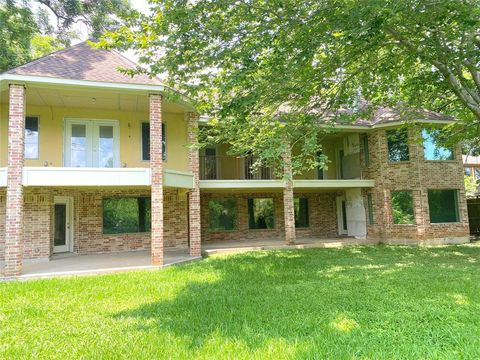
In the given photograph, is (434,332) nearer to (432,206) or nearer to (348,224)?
(432,206)

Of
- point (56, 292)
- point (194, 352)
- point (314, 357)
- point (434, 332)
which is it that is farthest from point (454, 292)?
point (56, 292)

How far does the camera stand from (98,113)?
13414mm

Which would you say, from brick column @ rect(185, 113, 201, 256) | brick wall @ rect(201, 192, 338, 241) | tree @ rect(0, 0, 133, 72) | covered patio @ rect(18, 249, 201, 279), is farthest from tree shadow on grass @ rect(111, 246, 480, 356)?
tree @ rect(0, 0, 133, 72)

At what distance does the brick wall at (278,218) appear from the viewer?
17.2 meters

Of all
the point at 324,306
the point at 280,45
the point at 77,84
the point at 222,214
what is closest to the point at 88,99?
the point at 77,84

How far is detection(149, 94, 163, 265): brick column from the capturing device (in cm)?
1080

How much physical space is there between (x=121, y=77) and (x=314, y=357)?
32.5 feet

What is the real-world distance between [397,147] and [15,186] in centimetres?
1511

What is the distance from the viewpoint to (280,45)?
8484 mm

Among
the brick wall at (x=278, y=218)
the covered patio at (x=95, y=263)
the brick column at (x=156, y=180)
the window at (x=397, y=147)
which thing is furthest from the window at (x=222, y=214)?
the window at (x=397, y=147)

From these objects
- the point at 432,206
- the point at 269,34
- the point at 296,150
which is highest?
the point at 269,34

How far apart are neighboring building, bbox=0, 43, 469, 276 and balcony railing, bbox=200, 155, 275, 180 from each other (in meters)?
0.05

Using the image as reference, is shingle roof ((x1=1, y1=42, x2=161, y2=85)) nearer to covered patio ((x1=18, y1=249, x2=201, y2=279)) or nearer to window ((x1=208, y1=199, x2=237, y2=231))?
covered patio ((x1=18, y1=249, x2=201, y2=279))

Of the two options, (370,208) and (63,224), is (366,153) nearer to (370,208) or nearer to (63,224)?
(370,208)
